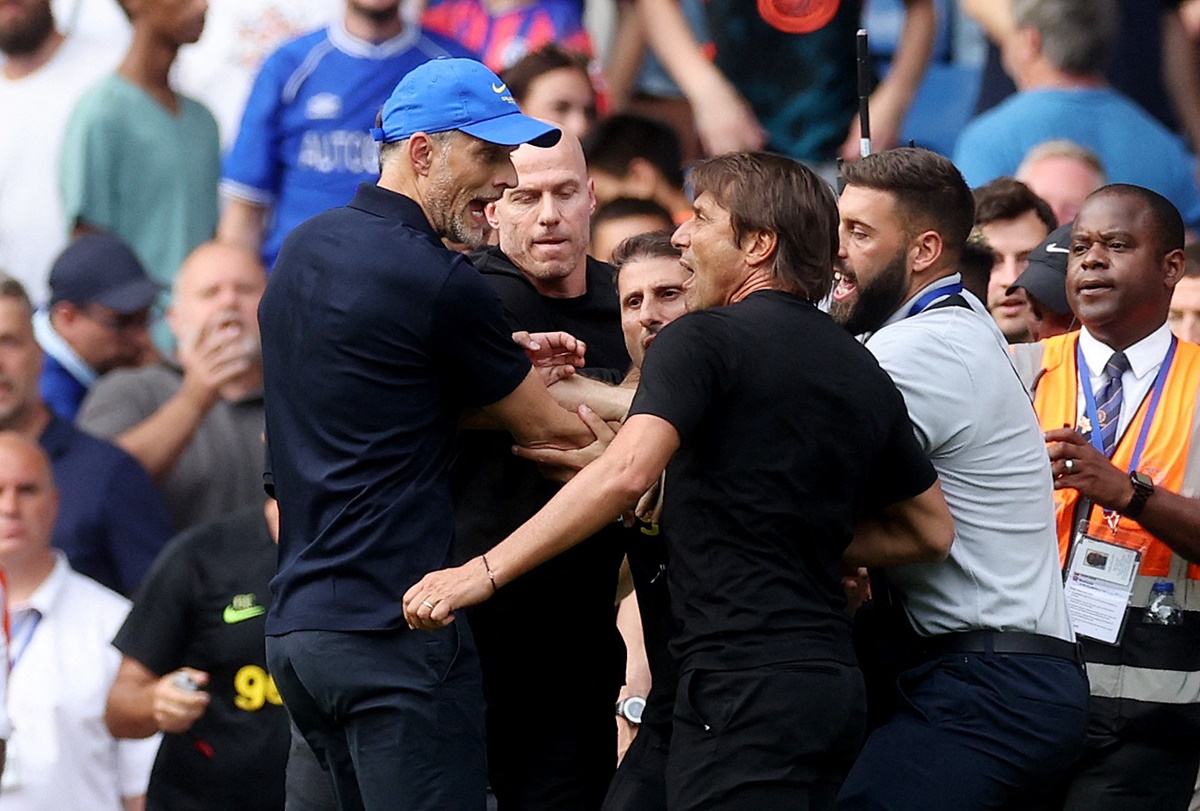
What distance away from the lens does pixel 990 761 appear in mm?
4465

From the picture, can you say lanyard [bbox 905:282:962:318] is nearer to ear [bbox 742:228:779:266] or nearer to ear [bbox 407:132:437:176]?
ear [bbox 742:228:779:266]

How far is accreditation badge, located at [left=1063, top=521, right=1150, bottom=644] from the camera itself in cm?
501

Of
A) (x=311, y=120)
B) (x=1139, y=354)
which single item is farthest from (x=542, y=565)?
(x=311, y=120)

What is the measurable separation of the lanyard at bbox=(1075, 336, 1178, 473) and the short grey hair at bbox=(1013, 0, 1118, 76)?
3.05 metres

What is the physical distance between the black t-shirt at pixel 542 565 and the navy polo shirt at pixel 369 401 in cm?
59

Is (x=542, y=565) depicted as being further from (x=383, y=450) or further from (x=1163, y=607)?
(x=1163, y=607)

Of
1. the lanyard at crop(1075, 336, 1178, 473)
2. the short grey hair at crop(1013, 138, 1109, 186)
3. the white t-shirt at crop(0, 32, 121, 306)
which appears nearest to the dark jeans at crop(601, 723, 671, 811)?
the lanyard at crop(1075, 336, 1178, 473)

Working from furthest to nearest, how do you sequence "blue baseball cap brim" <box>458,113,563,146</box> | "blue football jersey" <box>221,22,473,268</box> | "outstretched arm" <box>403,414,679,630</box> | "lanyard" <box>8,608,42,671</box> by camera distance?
"blue football jersey" <box>221,22,473,268</box> → "lanyard" <box>8,608,42,671</box> → "blue baseball cap brim" <box>458,113,563,146</box> → "outstretched arm" <box>403,414,679,630</box>

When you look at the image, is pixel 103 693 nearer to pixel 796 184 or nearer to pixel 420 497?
pixel 420 497

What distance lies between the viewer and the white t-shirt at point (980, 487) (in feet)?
14.7

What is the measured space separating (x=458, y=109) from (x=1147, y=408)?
1.92 meters

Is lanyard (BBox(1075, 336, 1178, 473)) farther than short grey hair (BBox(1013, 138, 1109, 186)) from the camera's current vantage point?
No

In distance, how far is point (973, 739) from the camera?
446cm

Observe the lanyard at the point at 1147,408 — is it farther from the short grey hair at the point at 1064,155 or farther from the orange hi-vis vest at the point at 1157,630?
the short grey hair at the point at 1064,155
